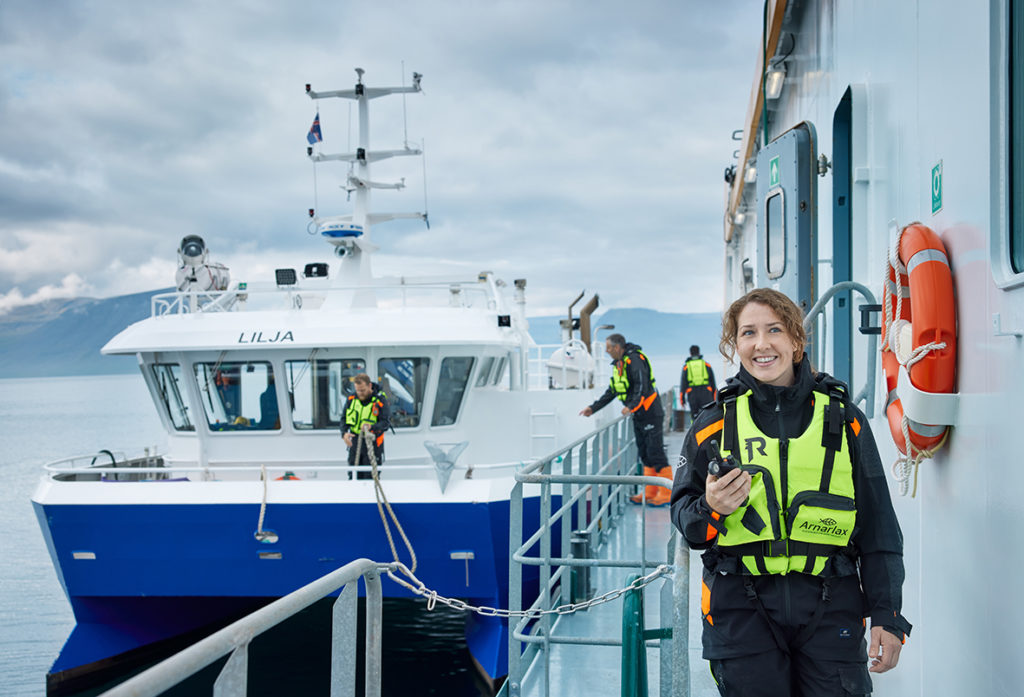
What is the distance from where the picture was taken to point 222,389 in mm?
9000

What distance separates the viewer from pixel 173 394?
9.15 m

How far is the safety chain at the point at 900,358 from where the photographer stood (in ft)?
8.02

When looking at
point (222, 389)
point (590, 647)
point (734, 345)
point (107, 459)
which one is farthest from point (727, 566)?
point (107, 459)

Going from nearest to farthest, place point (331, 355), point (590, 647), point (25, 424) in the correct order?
point (590, 647) → point (331, 355) → point (25, 424)

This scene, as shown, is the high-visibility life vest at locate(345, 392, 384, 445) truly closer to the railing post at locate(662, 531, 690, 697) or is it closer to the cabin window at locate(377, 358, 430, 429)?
the cabin window at locate(377, 358, 430, 429)

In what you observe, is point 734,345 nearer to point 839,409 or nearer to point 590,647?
point 839,409

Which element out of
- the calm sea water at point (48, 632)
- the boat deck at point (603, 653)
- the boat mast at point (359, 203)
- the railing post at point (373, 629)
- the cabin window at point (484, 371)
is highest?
the boat mast at point (359, 203)

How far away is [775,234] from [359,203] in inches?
274

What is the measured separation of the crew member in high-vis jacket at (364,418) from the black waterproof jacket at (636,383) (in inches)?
91.2

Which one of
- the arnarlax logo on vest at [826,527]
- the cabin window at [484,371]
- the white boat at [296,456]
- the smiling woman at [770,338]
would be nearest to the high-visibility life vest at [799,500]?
the arnarlax logo on vest at [826,527]

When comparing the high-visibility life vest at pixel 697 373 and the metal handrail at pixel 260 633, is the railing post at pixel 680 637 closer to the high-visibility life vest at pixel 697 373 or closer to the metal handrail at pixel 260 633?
the metal handrail at pixel 260 633

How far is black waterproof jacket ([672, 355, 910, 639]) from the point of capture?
2.02 meters

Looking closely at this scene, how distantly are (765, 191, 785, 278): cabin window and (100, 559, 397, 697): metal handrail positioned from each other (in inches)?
134

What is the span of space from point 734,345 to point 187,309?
8749 mm
